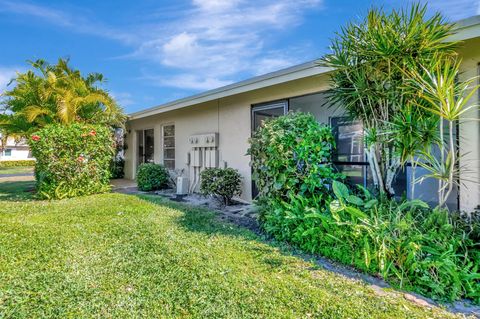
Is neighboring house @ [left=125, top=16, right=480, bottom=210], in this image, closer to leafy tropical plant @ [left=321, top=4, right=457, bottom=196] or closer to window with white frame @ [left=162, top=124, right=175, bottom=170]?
window with white frame @ [left=162, top=124, right=175, bottom=170]

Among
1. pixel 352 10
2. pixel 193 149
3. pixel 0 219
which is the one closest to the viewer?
pixel 352 10

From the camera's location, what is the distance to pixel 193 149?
903cm

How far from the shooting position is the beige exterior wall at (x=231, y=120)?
20.4ft

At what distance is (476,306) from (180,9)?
Answer: 8724 mm

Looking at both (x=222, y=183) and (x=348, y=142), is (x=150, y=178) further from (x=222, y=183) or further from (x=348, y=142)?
(x=348, y=142)

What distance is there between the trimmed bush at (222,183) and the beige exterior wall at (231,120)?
49cm

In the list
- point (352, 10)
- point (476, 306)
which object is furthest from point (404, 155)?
point (352, 10)

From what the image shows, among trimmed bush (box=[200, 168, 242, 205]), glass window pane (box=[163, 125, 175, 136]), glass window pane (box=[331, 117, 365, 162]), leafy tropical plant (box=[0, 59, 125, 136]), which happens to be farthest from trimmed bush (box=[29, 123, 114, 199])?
glass window pane (box=[331, 117, 365, 162])

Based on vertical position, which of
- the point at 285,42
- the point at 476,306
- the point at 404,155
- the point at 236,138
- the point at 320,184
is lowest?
the point at 476,306

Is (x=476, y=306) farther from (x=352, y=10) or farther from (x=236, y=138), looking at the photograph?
(x=236, y=138)

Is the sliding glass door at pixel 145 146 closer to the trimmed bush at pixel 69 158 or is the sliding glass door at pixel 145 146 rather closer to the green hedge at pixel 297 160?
the trimmed bush at pixel 69 158

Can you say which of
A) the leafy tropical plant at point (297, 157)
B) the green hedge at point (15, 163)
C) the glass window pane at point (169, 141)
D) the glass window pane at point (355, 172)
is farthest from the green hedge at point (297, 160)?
the green hedge at point (15, 163)

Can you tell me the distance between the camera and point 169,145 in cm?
1063

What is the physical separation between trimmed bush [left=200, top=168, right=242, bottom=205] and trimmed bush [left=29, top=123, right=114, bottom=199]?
11.5 feet
